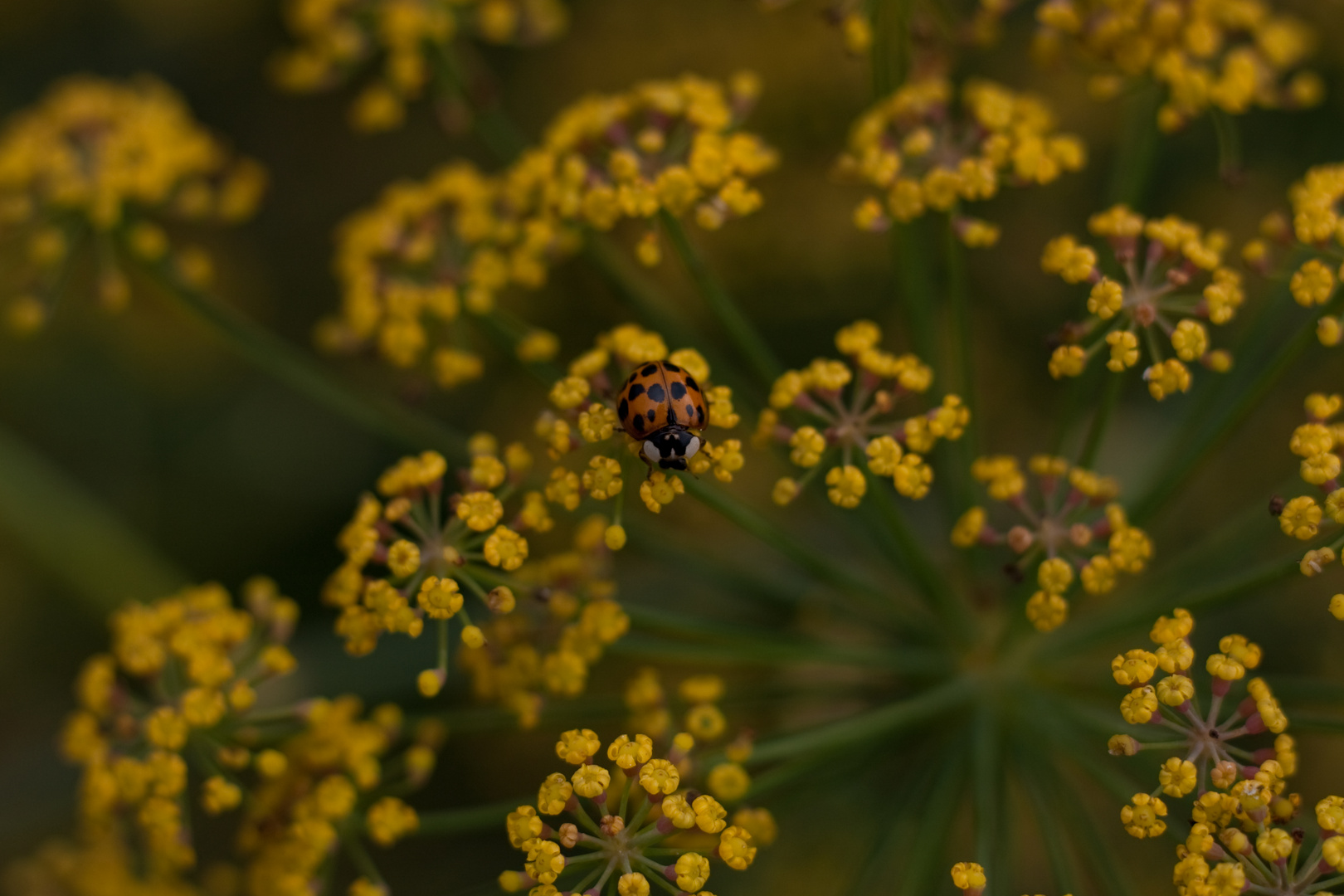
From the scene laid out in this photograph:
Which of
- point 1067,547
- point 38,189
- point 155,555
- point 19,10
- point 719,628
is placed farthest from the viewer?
point 19,10

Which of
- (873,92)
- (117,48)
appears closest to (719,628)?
(873,92)

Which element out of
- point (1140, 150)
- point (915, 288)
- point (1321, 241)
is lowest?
point (1321, 241)

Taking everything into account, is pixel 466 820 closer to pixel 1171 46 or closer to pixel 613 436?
pixel 613 436

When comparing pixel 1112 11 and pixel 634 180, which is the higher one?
pixel 1112 11

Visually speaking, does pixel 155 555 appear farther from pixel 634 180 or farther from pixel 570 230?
pixel 634 180

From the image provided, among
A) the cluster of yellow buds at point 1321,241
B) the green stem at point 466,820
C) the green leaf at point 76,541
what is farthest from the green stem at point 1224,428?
the green leaf at point 76,541

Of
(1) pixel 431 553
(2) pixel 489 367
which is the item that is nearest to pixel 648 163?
(1) pixel 431 553
